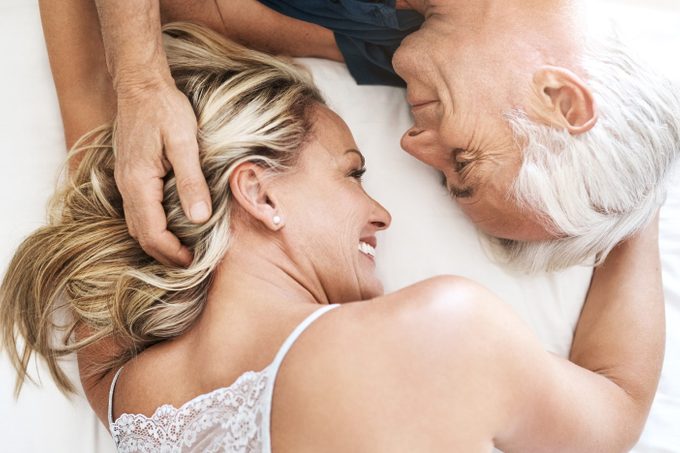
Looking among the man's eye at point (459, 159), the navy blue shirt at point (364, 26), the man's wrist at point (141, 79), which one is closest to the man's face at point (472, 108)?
the man's eye at point (459, 159)

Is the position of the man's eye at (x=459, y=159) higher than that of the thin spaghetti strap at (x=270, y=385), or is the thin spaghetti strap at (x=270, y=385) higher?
the man's eye at (x=459, y=159)

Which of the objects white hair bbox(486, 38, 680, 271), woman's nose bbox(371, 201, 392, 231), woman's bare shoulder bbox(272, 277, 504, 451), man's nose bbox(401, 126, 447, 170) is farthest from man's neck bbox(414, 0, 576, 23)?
woman's bare shoulder bbox(272, 277, 504, 451)

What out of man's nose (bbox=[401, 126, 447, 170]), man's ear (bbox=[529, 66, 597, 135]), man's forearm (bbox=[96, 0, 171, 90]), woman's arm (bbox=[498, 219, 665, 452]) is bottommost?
woman's arm (bbox=[498, 219, 665, 452])

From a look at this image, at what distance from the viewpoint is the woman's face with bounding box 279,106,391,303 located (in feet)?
4.37

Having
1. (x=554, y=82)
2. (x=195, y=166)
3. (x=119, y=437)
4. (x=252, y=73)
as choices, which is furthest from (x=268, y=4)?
(x=119, y=437)

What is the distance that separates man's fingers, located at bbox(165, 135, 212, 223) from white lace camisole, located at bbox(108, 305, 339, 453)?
29 centimetres

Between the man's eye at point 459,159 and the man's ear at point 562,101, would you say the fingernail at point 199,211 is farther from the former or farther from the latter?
the man's ear at point 562,101

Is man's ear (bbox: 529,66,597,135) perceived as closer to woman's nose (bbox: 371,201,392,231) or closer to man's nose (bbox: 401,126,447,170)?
man's nose (bbox: 401,126,447,170)

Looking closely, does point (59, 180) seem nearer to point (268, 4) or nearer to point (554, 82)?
point (268, 4)

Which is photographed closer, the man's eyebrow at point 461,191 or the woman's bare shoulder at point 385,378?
the woman's bare shoulder at point 385,378

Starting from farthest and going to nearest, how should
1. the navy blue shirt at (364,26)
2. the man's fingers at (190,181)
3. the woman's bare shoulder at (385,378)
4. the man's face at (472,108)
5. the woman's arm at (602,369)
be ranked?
the navy blue shirt at (364,26)
the man's face at (472,108)
the man's fingers at (190,181)
the woman's arm at (602,369)
the woman's bare shoulder at (385,378)

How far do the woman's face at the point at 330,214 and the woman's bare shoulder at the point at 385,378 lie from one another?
24 centimetres

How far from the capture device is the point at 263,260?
1299 millimetres

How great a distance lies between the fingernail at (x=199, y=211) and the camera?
4.23 feet
